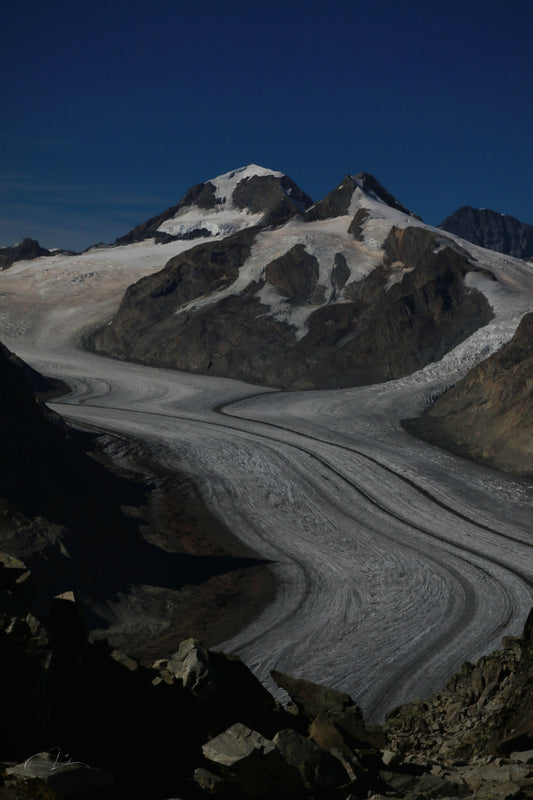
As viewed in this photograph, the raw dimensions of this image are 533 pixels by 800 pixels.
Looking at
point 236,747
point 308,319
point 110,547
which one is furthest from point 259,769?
point 308,319

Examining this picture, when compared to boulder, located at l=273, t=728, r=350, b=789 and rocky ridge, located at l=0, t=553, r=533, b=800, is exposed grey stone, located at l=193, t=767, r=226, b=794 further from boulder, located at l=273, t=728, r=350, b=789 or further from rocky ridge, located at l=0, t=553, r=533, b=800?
boulder, located at l=273, t=728, r=350, b=789

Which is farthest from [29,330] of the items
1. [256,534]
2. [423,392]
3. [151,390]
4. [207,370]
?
[256,534]

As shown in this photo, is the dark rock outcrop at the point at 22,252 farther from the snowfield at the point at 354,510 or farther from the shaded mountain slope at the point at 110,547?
the shaded mountain slope at the point at 110,547

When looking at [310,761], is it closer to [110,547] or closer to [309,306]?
[110,547]

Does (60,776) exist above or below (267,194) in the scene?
below

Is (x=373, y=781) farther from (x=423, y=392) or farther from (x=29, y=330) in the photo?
(x=29, y=330)

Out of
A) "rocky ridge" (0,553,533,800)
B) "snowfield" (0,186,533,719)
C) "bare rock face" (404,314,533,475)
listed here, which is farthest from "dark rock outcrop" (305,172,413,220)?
"rocky ridge" (0,553,533,800)
